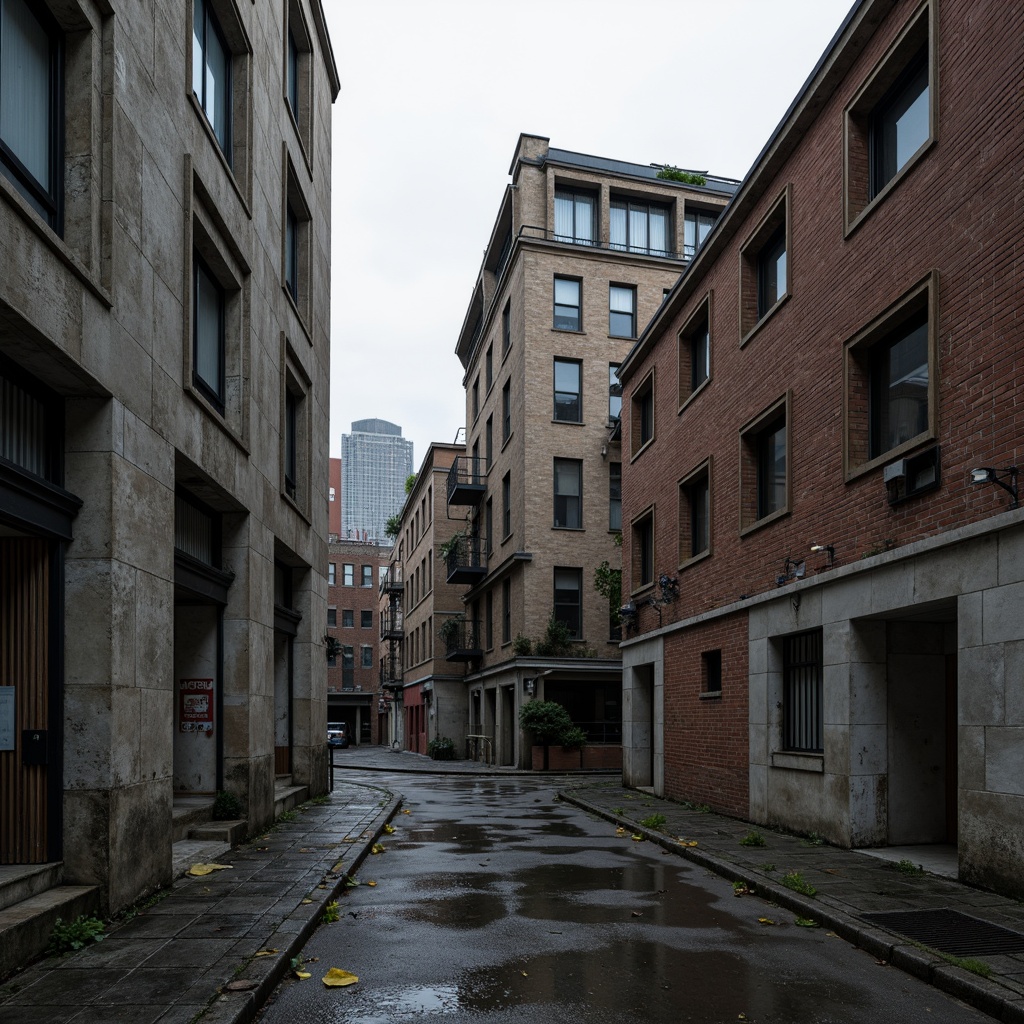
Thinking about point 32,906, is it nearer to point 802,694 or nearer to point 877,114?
point 802,694

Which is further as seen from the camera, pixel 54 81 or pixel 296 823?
pixel 296 823

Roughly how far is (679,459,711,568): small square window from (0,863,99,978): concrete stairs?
12648mm

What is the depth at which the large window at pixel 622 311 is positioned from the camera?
34.6m

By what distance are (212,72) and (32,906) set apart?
975cm

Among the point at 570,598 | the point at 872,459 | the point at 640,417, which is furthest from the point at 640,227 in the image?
the point at 872,459

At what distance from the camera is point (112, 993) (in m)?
5.61

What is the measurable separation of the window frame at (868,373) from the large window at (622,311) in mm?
22671

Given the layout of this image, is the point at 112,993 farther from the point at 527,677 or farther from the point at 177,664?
the point at 527,677

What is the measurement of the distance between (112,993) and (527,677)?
26327mm

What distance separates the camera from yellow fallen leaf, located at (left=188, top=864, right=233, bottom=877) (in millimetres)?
9583

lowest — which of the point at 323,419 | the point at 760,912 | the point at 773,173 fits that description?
the point at 760,912

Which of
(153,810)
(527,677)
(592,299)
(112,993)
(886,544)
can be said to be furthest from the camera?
(592,299)

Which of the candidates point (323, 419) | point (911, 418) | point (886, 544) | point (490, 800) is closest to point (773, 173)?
point (911, 418)

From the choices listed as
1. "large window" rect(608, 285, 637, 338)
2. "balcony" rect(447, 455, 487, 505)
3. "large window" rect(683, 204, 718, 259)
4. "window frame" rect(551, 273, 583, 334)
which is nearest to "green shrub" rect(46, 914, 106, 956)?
"window frame" rect(551, 273, 583, 334)
